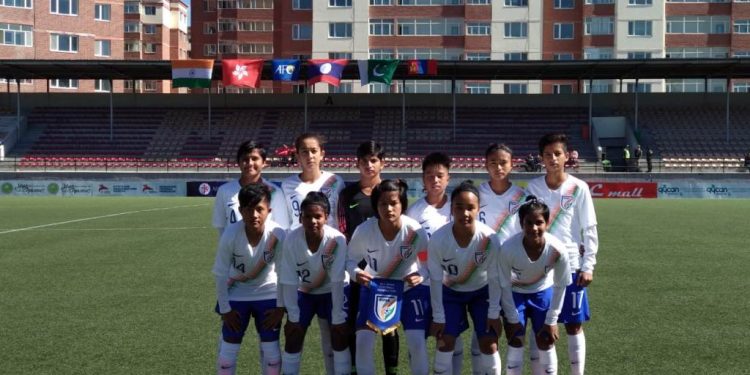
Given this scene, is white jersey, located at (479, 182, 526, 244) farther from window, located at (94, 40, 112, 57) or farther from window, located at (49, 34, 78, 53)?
window, located at (94, 40, 112, 57)

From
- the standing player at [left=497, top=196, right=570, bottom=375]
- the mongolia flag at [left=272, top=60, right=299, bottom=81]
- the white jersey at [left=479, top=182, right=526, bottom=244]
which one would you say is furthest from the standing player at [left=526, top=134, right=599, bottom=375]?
the mongolia flag at [left=272, top=60, right=299, bottom=81]

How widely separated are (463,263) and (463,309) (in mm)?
398

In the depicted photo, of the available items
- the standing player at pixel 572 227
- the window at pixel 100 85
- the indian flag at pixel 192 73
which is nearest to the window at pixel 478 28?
the indian flag at pixel 192 73

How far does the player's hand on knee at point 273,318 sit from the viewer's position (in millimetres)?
5770

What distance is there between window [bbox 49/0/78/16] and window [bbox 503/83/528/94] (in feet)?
111

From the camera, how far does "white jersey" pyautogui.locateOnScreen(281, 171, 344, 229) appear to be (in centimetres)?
645

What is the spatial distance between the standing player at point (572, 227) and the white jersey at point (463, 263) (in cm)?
82

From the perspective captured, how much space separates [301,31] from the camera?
6197cm

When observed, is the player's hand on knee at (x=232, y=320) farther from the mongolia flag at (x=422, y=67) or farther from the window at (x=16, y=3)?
the window at (x=16, y=3)

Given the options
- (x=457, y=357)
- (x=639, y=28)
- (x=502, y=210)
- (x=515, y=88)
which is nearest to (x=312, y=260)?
(x=457, y=357)

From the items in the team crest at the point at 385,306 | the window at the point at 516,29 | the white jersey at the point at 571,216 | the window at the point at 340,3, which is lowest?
the team crest at the point at 385,306

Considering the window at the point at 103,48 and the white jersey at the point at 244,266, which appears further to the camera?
the window at the point at 103,48

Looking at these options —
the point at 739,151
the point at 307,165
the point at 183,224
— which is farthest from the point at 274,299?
the point at 739,151

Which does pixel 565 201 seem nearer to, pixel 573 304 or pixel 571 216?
pixel 571 216
